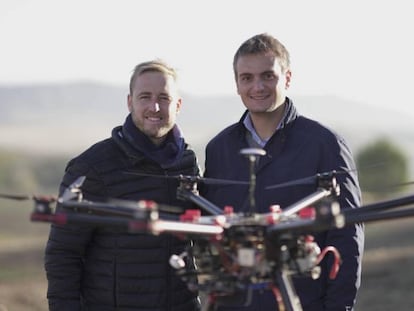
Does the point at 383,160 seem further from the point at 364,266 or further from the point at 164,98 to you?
the point at 164,98

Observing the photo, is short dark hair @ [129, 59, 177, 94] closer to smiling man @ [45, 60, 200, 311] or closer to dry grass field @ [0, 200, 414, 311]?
smiling man @ [45, 60, 200, 311]

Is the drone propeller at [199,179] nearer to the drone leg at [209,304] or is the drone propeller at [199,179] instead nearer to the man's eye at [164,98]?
the man's eye at [164,98]

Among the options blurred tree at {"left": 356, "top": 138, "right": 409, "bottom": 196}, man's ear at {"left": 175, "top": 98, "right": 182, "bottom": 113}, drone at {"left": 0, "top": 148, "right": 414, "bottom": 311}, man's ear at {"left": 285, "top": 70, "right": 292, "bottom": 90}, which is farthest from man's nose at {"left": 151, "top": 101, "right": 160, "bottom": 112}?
blurred tree at {"left": 356, "top": 138, "right": 409, "bottom": 196}

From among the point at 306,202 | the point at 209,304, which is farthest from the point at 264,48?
the point at 209,304

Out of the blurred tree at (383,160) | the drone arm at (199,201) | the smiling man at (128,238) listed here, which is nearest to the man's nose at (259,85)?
the smiling man at (128,238)

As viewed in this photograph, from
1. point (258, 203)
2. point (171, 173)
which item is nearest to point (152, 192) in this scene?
point (171, 173)

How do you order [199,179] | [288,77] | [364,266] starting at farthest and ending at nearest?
[364,266]
[288,77]
[199,179]

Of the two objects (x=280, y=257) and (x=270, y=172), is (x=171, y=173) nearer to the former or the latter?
(x=270, y=172)
